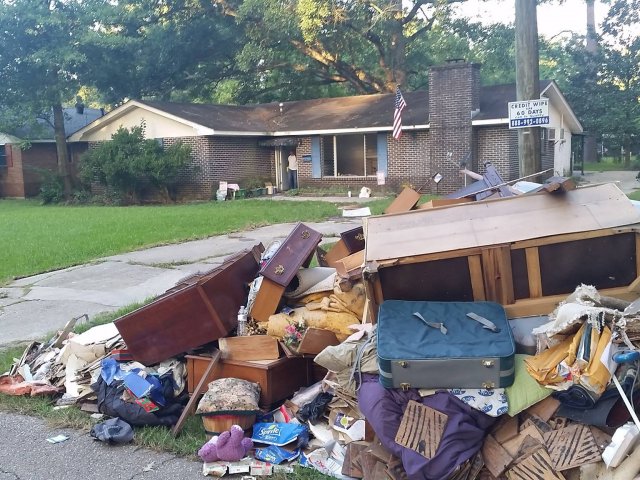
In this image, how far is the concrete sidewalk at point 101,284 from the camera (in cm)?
786

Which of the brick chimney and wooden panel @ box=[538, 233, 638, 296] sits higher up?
the brick chimney

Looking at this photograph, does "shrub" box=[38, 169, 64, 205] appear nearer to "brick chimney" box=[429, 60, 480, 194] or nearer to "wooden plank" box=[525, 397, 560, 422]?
"brick chimney" box=[429, 60, 480, 194]

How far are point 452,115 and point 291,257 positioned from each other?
56.5 ft

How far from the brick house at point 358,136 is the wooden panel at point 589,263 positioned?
16730 millimetres

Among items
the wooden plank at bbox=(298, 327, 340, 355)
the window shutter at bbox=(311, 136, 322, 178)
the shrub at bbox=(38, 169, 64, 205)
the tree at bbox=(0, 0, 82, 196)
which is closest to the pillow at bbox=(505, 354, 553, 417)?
the wooden plank at bbox=(298, 327, 340, 355)

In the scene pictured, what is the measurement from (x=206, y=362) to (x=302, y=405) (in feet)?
2.74

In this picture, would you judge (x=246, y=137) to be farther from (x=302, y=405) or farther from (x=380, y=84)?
(x=302, y=405)

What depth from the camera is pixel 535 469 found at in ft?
10.9

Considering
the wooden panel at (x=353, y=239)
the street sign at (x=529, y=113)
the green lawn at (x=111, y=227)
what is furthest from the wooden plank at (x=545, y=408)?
the green lawn at (x=111, y=227)

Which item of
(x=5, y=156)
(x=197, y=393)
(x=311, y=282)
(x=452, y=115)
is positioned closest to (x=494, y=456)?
(x=197, y=393)

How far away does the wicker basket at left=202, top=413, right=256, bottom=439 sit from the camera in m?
4.34

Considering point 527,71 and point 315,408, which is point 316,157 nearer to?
point 527,71

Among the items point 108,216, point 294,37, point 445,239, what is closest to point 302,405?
point 445,239

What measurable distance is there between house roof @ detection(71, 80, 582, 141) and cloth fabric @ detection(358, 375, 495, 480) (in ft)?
60.2
